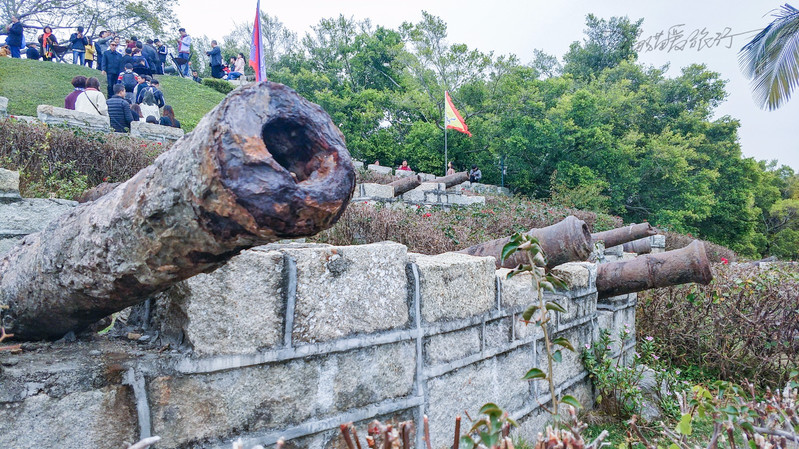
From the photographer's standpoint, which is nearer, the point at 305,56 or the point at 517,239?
the point at 517,239

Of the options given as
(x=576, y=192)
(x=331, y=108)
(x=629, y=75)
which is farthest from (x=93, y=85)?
(x=629, y=75)

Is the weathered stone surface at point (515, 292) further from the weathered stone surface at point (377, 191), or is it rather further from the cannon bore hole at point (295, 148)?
the weathered stone surface at point (377, 191)

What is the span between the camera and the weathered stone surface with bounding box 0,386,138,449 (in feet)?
4.24

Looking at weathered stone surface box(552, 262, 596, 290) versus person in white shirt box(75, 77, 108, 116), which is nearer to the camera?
weathered stone surface box(552, 262, 596, 290)

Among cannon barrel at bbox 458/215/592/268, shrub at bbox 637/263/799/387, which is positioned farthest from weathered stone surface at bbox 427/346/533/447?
shrub at bbox 637/263/799/387

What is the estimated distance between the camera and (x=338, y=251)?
6.35 feet

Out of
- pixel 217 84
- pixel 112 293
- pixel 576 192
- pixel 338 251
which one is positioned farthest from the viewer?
pixel 217 84

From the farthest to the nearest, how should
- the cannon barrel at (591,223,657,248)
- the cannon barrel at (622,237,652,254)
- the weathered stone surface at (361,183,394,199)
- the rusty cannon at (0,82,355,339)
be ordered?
the weathered stone surface at (361,183,394,199) → the cannon barrel at (622,237,652,254) → the cannon barrel at (591,223,657,248) → the rusty cannon at (0,82,355,339)

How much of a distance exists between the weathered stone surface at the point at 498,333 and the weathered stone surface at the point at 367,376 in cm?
66

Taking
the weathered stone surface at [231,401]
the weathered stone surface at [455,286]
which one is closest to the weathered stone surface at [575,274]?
the weathered stone surface at [455,286]

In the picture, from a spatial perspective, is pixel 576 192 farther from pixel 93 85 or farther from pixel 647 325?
pixel 93 85

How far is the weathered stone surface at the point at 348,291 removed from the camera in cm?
182

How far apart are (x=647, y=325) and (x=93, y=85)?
34.9ft

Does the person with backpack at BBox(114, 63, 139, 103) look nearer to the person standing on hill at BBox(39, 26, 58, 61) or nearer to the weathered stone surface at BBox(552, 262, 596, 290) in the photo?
the person standing on hill at BBox(39, 26, 58, 61)
